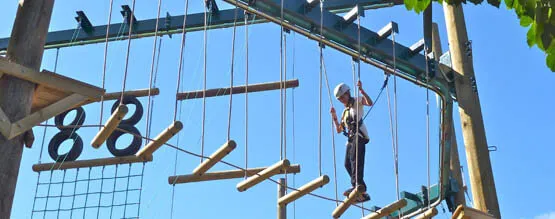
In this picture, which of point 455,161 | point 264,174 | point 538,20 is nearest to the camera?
point 538,20

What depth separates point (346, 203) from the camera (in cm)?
515

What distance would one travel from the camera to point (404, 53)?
6434mm

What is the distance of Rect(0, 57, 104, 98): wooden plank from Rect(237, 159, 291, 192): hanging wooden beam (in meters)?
1.16

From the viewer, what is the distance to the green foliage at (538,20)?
7.39 feet

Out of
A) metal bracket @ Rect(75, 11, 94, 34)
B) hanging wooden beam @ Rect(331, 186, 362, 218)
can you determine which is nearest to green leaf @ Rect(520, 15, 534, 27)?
hanging wooden beam @ Rect(331, 186, 362, 218)

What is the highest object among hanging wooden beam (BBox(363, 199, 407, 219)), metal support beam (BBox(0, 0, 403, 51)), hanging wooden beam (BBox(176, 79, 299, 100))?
metal support beam (BBox(0, 0, 403, 51))

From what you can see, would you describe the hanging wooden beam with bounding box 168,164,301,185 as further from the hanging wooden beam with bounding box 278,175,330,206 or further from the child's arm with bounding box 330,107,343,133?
the child's arm with bounding box 330,107,343,133

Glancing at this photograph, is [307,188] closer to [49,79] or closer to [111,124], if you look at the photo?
[111,124]

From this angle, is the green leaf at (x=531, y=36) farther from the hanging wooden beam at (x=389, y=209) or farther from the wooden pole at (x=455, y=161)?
the wooden pole at (x=455, y=161)

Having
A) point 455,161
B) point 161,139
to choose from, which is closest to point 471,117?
point 455,161

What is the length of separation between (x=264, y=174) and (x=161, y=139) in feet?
2.22

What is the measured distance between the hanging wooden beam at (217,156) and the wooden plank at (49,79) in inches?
32.7

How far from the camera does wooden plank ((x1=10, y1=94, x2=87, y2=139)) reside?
3.62m

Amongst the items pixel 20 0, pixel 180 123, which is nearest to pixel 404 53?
pixel 180 123
